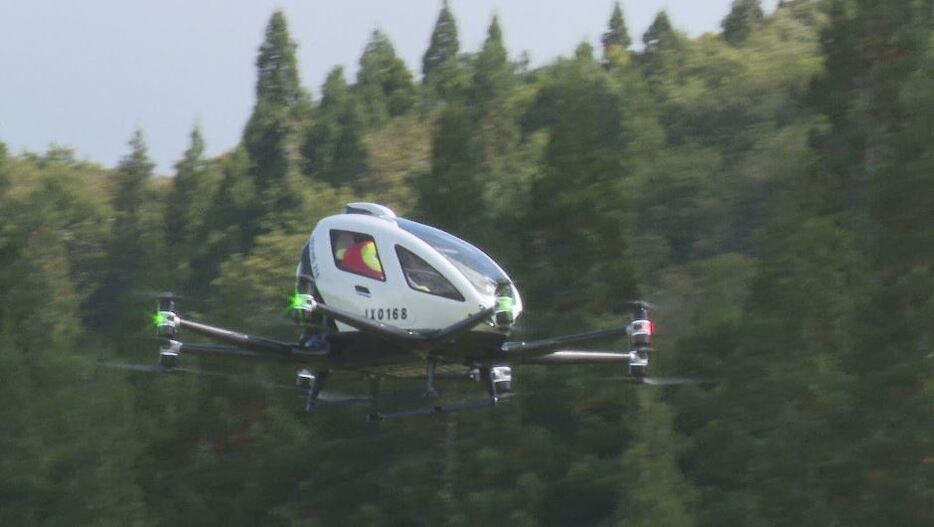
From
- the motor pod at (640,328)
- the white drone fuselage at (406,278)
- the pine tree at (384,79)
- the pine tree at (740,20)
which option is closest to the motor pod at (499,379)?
the white drone fuselage at (406,278)

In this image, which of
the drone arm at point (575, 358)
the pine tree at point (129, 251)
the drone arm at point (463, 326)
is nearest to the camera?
the drone arm at point (463, 326)

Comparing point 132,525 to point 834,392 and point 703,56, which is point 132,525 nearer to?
point 834,392

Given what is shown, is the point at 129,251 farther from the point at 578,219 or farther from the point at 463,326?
the point at 463,326

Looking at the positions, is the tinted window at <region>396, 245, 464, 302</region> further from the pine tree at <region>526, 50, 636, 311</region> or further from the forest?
the pine tree at <region>526, 50, 636, 311</region>

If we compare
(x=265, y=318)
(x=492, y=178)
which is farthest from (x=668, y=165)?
(x=265, y=318)

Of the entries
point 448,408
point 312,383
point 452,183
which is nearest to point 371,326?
point 448,408

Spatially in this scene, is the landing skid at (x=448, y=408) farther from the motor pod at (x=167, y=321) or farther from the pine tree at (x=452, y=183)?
the pine tree at (x=452, y=183)

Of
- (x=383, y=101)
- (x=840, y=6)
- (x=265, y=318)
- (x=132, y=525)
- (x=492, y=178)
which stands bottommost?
(x=132, y=525)
